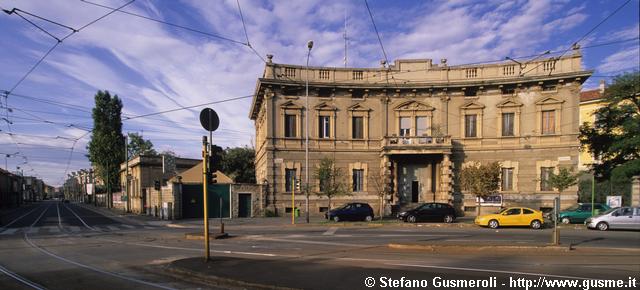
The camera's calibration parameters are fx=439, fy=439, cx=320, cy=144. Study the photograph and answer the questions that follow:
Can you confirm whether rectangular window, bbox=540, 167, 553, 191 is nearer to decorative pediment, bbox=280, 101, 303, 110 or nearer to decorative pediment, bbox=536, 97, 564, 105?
decorative pediment, bbox=536, 97, 564, 105

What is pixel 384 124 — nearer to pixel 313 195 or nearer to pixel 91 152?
pixel 313 195

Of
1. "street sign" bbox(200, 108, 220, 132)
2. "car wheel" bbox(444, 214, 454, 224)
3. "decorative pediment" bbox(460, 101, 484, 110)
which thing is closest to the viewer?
"street sign" bbox(200, 108, 220, 132)

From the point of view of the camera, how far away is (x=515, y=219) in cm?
2638

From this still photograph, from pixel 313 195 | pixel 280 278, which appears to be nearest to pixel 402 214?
pixel 313 195

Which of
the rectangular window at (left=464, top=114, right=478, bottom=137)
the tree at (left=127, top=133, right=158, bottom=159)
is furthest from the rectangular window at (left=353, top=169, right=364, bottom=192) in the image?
the tree at (left=127, top=133, right=158, bottom=159)

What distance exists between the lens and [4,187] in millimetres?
75312

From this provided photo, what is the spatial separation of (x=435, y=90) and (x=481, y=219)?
13.4m

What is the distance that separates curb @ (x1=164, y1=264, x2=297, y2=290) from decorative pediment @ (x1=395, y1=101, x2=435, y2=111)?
28723 millimetres

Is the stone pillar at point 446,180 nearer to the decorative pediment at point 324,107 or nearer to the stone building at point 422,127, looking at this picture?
the stone building at point 422,127

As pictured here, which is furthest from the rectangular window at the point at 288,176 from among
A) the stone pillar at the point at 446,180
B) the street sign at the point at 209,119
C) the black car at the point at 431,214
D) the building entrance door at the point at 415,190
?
the street sign at the point at 209,119

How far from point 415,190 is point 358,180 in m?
4.75

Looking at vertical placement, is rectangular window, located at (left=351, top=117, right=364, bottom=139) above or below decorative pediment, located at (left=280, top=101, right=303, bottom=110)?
below

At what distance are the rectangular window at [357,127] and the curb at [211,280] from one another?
89.8 ft

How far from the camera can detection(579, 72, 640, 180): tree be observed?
28875 millimetres
